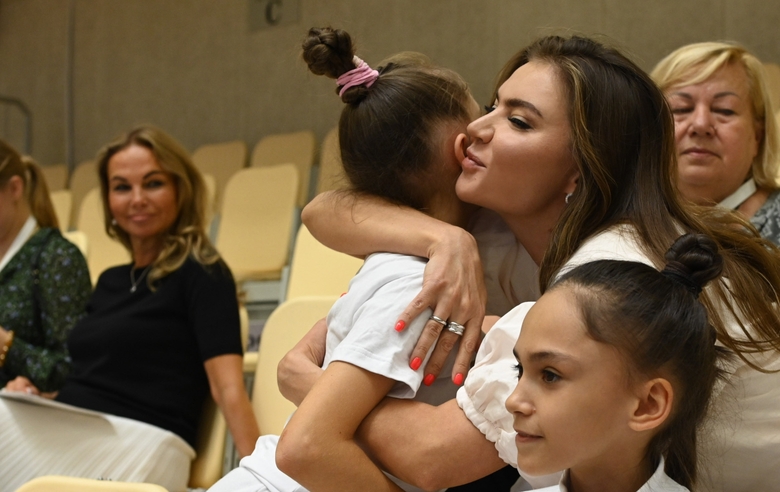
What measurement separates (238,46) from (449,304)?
4.72 meters

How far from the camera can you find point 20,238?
2643mm

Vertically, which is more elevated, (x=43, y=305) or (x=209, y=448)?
(x=43, y=305)

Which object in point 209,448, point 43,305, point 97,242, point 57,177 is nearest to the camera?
point 209,448

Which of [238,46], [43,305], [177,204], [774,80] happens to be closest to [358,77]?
[177,204]

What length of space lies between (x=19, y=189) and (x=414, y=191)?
179cm

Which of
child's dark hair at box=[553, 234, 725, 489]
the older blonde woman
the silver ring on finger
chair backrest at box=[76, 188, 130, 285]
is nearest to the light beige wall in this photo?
chair backrest at box=[76, 188, 130, 285]

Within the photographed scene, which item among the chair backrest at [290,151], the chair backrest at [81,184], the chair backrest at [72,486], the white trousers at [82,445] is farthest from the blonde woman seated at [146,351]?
the chair backrest at [81,184]

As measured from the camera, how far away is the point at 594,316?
3.13 ft

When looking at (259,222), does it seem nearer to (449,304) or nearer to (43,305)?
(43,305)

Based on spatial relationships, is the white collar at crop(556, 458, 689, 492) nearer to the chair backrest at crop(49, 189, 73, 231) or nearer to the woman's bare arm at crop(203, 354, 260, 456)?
the woman's bare arm at crop(203, 354, 260, 456)

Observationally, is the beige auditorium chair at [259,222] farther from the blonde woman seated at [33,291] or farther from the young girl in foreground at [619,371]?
the young girl in foreground at [619,371]

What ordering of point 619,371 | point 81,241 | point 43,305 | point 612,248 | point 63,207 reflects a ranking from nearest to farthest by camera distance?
point 619,371, point 612,248, point 43,305, point 81,241, point 63,207

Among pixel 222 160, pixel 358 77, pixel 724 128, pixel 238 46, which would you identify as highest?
pixel 358 77

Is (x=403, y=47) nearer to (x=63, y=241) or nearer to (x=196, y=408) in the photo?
(x=63, y=241)
